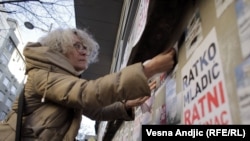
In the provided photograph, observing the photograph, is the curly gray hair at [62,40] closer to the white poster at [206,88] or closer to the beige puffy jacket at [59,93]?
the beige puffy jacket at [59,93]

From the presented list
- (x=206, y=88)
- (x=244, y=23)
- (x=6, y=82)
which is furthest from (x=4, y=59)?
(x=244, y=23)

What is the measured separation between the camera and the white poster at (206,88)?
2.04ft

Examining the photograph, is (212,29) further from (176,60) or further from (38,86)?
(38,86)

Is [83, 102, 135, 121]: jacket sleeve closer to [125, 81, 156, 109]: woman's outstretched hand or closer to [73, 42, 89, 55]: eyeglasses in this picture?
[125, 81, 156, 109]: woman's outstretched hand

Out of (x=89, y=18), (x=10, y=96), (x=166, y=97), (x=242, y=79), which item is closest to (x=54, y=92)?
(x=166, y=97)

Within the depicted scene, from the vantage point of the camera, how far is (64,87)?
95 cm

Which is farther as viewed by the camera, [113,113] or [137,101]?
[113,113]

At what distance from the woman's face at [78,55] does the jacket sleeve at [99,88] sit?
28 cm

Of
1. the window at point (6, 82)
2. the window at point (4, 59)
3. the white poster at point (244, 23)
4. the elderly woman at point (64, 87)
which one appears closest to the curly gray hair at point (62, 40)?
the elderly woman at point (64, 87)

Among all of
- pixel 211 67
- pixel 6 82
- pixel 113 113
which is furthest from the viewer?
pixel 6 82

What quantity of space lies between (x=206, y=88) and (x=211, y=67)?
0.06 metres

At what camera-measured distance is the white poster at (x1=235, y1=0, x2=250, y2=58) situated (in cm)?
53

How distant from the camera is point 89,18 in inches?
150

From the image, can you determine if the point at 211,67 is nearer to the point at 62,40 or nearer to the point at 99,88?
the point at 99,88
